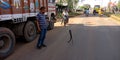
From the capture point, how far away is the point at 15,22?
993 cm

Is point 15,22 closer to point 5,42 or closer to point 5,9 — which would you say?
point 5,9

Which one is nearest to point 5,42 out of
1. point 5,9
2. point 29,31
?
point 5,9

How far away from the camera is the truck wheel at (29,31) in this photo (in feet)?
36.7

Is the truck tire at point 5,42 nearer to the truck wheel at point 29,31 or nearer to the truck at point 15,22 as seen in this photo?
the truck at point 15,22

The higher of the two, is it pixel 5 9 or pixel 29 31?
pixel 5 9

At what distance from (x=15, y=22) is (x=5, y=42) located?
1260 millimetres

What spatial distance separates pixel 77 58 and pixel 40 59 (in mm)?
1194

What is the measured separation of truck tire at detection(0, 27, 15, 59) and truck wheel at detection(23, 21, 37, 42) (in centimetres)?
209

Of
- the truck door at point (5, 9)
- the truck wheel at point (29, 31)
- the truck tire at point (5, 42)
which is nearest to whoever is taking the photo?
the truck tire at point (5, 42)

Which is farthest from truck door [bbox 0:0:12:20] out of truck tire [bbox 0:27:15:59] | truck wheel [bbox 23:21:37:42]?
truck wheel [bbox 23:21:37:42]

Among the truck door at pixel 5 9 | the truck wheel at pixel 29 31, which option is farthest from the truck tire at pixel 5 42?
the truck wheel at pixel 29 31

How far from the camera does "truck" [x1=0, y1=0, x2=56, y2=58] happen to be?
8.72 meters

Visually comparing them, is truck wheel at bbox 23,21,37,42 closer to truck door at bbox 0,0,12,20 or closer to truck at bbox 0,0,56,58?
truck at bbox 0,0,56,58

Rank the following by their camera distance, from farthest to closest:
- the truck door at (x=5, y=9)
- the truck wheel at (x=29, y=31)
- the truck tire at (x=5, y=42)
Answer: the truck wheel at (x=29, y=31), the truck door at (x=5, y=9), the truck tire at (x=5, y=42)
